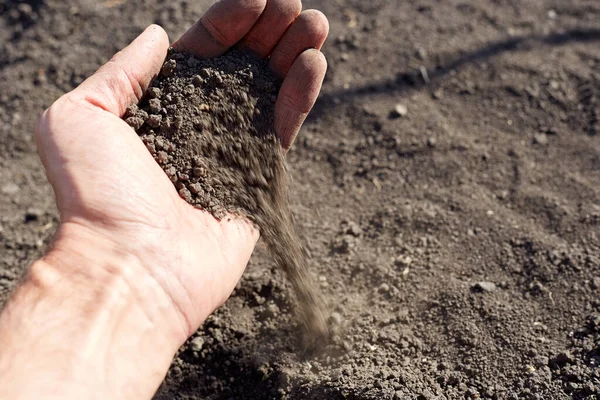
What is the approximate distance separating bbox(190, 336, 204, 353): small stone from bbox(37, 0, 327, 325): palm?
320 mm

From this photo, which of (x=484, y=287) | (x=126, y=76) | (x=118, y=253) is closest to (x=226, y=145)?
(x=126, y=76)

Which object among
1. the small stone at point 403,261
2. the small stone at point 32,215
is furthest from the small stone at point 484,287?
the small stone at point 32,215

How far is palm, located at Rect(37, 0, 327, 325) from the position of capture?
2.18 meters

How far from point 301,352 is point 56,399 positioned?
3.49ft

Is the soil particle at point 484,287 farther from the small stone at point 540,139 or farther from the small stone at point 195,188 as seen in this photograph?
the small stone at point 195,188

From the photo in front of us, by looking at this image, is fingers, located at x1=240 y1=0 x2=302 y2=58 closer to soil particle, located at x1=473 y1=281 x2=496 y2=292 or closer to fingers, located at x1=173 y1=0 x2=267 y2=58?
fingers, located at x1=173 y1=0 x2=267 y2=58

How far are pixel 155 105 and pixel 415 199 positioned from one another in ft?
4.65

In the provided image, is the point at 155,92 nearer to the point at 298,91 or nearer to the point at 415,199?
the point at 298,91

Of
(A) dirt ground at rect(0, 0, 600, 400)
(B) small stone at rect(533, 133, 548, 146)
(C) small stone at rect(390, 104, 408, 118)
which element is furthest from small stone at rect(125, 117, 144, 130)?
(B) small stone at rect(533, 133, 548, 146)

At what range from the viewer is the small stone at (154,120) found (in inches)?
97.6

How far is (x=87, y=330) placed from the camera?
2.00m

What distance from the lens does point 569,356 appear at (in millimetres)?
2383

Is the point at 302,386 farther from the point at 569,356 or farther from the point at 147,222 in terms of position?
the point at 569,356

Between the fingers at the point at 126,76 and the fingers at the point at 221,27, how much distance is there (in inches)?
5.2
